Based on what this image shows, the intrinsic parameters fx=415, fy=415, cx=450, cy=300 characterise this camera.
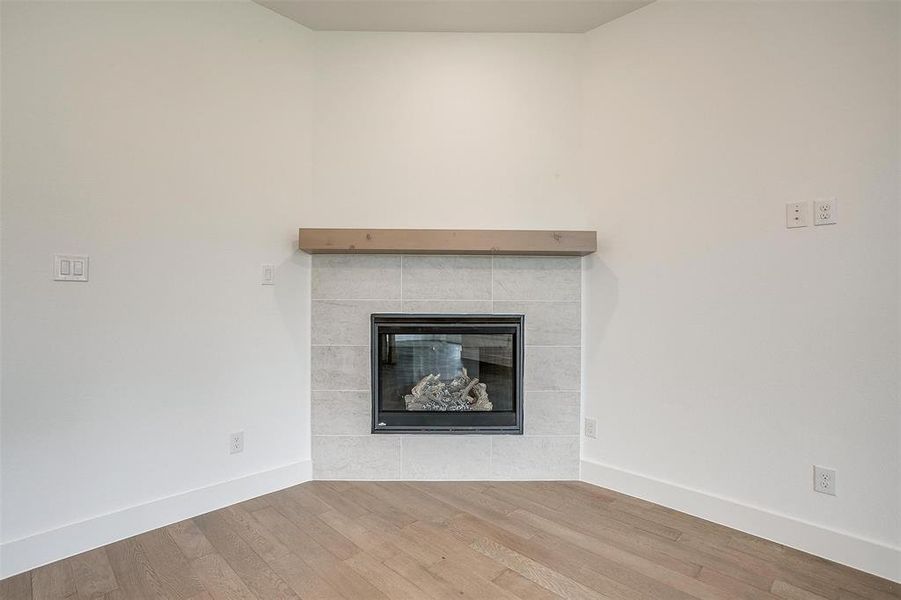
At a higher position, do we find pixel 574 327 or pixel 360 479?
pixel 574 327

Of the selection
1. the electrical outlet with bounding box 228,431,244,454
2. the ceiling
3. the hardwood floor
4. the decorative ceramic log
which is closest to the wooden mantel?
the decorative ceramic log

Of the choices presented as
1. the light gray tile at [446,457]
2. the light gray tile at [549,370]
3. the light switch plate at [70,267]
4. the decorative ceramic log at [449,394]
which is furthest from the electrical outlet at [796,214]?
the light switch plate at [70,267]

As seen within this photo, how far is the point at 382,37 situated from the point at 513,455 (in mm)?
2568

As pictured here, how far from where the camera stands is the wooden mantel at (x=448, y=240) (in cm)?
224

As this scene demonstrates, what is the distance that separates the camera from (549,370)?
244cm

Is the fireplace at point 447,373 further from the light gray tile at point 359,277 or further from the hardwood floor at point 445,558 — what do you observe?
the hardwood floor at point 445,558

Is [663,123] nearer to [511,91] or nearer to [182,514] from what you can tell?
[511,91]

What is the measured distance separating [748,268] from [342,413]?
7.29 feet

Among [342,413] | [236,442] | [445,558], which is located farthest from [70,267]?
[445,558]

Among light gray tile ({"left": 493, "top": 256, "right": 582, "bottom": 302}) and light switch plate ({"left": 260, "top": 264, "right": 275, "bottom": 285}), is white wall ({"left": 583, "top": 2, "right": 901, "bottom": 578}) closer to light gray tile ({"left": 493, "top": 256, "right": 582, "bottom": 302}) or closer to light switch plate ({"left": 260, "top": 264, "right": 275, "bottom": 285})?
light gray tile ({"left": 493, "top": 256, "right": 582, "bottom": 302})

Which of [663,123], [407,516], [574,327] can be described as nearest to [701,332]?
[574,327]

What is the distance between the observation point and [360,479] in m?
2.41

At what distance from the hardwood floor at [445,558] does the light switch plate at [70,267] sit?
115 centimetres

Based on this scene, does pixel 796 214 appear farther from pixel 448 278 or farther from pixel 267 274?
pixel 267 274
